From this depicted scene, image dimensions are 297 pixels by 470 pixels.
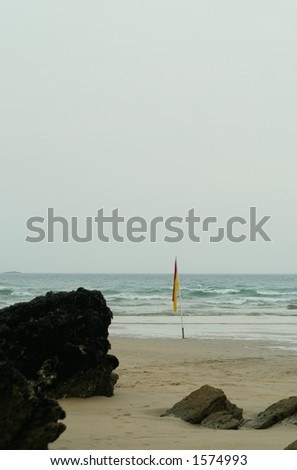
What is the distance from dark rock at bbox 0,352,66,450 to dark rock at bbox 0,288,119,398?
3.19 metres

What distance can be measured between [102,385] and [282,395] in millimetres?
2629

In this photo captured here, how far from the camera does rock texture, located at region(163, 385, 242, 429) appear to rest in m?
7.43

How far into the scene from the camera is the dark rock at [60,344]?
343 inches

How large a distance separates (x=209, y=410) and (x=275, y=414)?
73cm

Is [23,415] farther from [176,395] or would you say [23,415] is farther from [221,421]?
[176,395]

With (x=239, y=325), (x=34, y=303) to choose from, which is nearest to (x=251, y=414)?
(x=34, y=303)

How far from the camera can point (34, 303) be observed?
364 inches

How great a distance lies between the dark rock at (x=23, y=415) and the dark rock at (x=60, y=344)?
319 centimetres

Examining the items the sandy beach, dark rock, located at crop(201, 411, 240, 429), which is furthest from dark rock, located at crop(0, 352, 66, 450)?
dark rock, located at crop(201, 411, 240, 429)

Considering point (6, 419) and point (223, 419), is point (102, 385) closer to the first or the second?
point (223, 419)

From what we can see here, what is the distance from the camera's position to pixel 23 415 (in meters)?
5.17

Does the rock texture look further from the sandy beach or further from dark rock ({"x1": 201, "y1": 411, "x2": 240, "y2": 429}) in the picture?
the sandy beach

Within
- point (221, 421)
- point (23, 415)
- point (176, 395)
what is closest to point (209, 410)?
point (221, 421)

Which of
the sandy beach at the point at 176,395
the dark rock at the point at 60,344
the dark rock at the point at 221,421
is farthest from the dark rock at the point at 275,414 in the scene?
the dark rock at the point at 60,344
